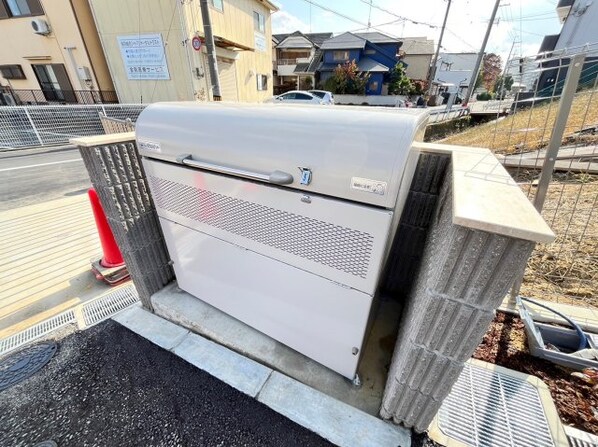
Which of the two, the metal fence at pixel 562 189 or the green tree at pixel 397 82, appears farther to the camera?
the green tree at pixel 397 82

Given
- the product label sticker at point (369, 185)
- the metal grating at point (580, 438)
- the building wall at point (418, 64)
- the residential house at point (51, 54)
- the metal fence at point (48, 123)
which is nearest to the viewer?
the product label sticker at point (369, 185)

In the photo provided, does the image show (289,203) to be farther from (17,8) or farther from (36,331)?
(17,8)

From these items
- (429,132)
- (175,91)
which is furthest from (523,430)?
(175,91)

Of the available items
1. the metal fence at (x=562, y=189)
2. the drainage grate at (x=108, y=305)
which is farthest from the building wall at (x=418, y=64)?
the drainage grate at (x=108, y=305)

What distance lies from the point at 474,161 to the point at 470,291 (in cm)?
70

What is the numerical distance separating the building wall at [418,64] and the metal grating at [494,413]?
30476 millimetres

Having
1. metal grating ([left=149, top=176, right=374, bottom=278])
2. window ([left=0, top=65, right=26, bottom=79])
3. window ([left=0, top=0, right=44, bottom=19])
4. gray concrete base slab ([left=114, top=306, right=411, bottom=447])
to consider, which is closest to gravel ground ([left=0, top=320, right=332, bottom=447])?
gray concrete base slab ([left=114, top=306, right=411, bottom=447])

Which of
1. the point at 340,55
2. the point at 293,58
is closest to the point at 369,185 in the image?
the point at 340,55

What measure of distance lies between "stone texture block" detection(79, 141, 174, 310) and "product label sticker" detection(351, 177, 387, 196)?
4.87 feet

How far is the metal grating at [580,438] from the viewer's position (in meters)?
1.21

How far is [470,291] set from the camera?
83 centimetres

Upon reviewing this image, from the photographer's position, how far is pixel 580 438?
123 centimetres

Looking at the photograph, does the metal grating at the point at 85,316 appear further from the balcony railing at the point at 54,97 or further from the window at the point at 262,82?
the window at the point at 262,82

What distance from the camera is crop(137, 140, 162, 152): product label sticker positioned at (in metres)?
1.48
